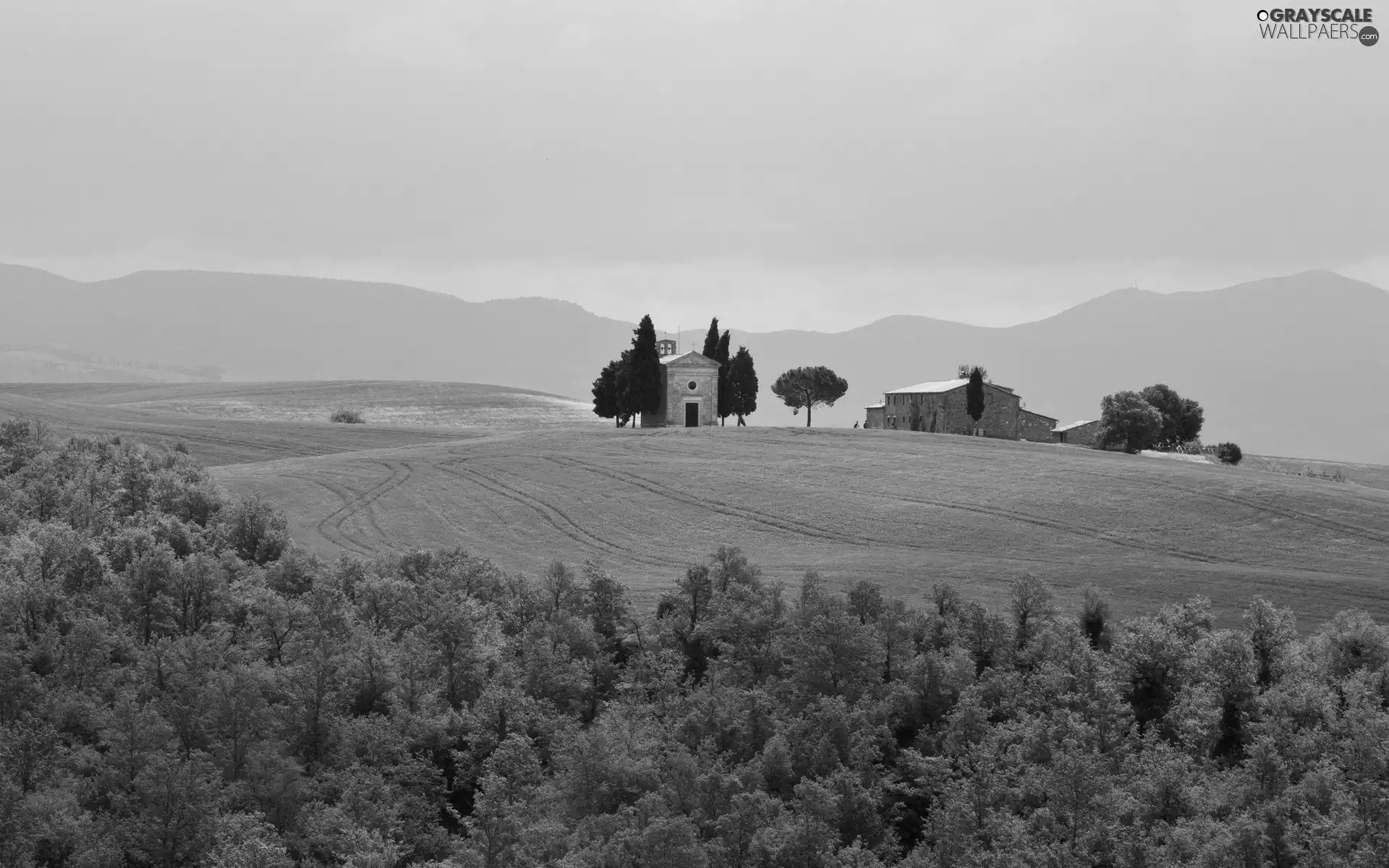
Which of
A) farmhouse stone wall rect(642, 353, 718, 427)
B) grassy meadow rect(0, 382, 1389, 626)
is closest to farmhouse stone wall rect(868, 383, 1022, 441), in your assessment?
grassy meadow rect(0, 382, 1389, 626)

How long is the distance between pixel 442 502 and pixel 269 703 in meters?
21.7

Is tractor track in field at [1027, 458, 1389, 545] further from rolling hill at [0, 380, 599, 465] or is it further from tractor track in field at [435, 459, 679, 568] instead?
rolling hill at [0, 380, 599, 465]

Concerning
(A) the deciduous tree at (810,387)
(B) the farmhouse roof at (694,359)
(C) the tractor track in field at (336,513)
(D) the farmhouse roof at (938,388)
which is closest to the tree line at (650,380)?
(B) the farmhouse roof at (694,359)

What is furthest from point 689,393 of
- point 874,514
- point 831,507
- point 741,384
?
point 874,514

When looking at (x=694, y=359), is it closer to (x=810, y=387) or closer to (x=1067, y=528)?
(x=810, y=387)

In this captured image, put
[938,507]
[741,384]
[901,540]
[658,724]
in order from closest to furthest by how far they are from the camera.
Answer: [658,724]
[901,540]
[938,507]
[741,384]

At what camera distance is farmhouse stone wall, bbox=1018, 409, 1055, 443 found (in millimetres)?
99688

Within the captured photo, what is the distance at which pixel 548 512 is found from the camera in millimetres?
66312

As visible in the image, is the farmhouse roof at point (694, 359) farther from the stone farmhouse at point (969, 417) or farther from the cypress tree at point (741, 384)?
the stone farmhouse at point (969, 417)

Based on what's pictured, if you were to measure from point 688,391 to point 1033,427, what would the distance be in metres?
27.9

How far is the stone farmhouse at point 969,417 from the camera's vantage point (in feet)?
324

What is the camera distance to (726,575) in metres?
52.8

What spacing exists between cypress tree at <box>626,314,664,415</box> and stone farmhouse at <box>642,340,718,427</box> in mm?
901

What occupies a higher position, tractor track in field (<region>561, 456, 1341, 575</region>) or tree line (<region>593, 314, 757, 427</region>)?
tree line (<region>593, 314, 757, 427</region>)
